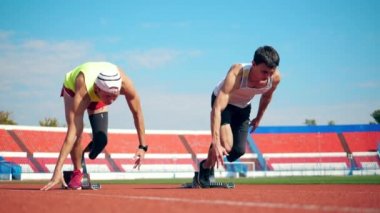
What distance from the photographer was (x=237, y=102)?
9.38m

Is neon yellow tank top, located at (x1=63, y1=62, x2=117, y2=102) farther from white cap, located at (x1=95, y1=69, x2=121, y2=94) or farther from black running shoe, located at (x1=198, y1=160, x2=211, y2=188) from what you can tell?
black running shoe, located at (x1=198, y1=160, x2=211, y2=188)

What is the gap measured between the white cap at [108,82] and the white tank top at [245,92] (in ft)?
6.55

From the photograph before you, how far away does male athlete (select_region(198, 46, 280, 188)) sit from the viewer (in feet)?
25.9

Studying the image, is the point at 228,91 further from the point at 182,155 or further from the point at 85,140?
the point at 182,155

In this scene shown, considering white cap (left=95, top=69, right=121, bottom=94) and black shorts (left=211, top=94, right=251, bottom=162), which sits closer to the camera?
white cap (left=95, top=69, right=121, bottom=94)

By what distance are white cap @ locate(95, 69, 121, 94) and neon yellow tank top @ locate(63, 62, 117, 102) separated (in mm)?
278

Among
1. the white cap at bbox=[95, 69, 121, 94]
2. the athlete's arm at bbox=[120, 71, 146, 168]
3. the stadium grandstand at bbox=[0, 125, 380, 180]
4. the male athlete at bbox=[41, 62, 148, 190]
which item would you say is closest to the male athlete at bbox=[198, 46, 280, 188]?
the athlete's arm at bbox=[120, 71, 146, 168]

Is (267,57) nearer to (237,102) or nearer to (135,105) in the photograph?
(237,102)

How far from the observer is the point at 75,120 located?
26.6 ft

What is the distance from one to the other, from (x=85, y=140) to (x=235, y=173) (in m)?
14.2

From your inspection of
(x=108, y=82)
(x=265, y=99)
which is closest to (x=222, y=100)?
(x=108, y=82)

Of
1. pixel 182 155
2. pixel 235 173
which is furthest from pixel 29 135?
pixel 235 173

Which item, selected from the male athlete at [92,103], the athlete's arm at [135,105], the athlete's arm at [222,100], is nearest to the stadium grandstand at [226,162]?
the male athlete at [92,103]

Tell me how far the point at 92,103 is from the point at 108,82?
131cm
